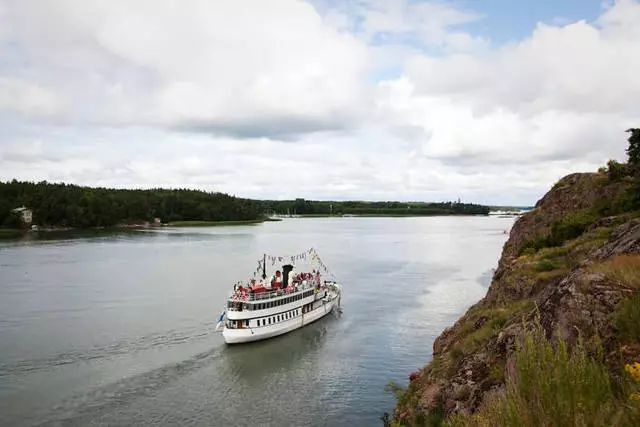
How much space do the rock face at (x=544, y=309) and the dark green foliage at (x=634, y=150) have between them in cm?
160

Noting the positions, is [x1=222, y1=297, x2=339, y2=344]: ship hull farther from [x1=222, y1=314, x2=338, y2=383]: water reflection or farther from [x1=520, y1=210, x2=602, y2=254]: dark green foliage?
[x1=520, y1=210, x2=602, y2=254]: dark green foliage

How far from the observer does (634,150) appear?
37.2 metres

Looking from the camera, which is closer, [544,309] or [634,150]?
[544,309]

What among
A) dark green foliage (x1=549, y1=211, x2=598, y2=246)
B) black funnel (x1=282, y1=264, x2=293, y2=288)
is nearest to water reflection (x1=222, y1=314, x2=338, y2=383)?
black funnel (x1=282, y1=264, x2=293, y2=288)

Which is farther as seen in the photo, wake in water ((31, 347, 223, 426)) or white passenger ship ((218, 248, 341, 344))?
white passenger ship ((218, 248, 341, 344))

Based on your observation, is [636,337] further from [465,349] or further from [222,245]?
[222,245]

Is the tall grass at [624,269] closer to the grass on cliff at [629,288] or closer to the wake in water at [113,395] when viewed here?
the grass on cliff at [629,288]

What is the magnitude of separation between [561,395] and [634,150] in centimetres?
3541

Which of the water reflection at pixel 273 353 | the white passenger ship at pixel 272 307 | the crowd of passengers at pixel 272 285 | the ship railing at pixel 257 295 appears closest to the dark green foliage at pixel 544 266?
the water reflection at pixel 273 353

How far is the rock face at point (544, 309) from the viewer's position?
479 inches

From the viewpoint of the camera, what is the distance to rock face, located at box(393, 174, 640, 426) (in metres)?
12.2

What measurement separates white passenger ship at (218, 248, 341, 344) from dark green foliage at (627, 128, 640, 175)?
30916 millimetres

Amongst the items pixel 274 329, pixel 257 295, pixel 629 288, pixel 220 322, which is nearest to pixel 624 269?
pixel 629 288

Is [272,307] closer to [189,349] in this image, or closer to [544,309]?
[189,349]
